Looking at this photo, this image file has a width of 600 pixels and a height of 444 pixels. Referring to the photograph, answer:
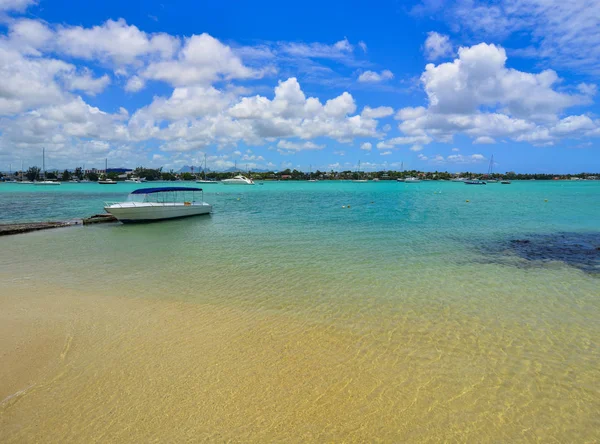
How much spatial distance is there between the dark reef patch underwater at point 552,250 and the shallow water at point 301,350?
339 millimetres

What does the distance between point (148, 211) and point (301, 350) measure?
25072 mm

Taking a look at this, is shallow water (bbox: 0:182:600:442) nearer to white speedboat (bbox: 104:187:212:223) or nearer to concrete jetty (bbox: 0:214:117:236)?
concrete jetty (bbox: 0:214:117:236)

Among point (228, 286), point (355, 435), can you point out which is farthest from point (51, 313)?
point (355, 435)

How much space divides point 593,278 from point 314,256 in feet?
33.0

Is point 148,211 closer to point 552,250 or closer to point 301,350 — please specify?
point 301,350

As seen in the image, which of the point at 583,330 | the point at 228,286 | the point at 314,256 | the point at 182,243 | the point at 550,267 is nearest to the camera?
the point at 583,330

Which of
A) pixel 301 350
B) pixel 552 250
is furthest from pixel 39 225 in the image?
pixel 552 250

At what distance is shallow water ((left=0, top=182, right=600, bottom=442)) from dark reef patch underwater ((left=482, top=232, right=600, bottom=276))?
1.11 ft

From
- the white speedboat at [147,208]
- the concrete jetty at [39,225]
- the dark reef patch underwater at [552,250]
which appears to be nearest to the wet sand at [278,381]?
the dark reef patch underwater at [552,250]

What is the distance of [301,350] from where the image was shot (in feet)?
22.6

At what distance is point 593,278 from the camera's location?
11984mm

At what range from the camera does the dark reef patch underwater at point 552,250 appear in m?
14.2

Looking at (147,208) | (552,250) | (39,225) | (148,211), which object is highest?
(147,208)

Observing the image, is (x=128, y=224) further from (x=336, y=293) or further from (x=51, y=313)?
(x=336, y=293)
